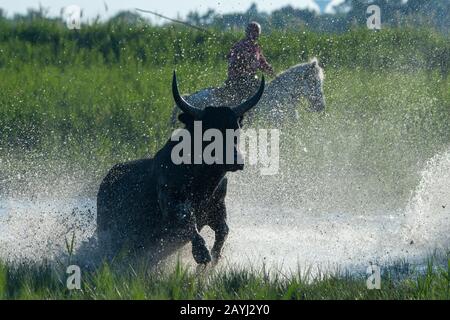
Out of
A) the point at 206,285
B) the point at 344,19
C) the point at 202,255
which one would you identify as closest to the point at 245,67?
the point at 202,255

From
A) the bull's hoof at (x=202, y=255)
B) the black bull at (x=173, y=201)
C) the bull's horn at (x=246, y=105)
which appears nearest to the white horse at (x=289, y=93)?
the black bull at (x=173, y=201)

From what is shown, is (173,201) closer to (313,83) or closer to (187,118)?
(187,118)

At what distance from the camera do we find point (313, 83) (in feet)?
53.5

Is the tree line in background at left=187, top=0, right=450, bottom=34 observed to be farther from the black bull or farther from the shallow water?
the black bull

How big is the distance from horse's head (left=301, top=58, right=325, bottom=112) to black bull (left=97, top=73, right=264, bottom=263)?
671 cm

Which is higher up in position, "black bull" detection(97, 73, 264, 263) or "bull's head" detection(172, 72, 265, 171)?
"bull's head" detection(172, 72, 265, 171)

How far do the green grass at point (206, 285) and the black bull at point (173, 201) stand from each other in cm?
112

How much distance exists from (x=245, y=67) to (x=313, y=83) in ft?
3.34

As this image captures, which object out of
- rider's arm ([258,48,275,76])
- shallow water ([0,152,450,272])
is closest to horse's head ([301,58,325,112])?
rider's arm ([258,48,275,76])

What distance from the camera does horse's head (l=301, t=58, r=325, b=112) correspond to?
639 inches

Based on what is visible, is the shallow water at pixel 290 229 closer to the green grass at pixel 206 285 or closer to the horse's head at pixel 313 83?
the green grass at pixel 206 285
